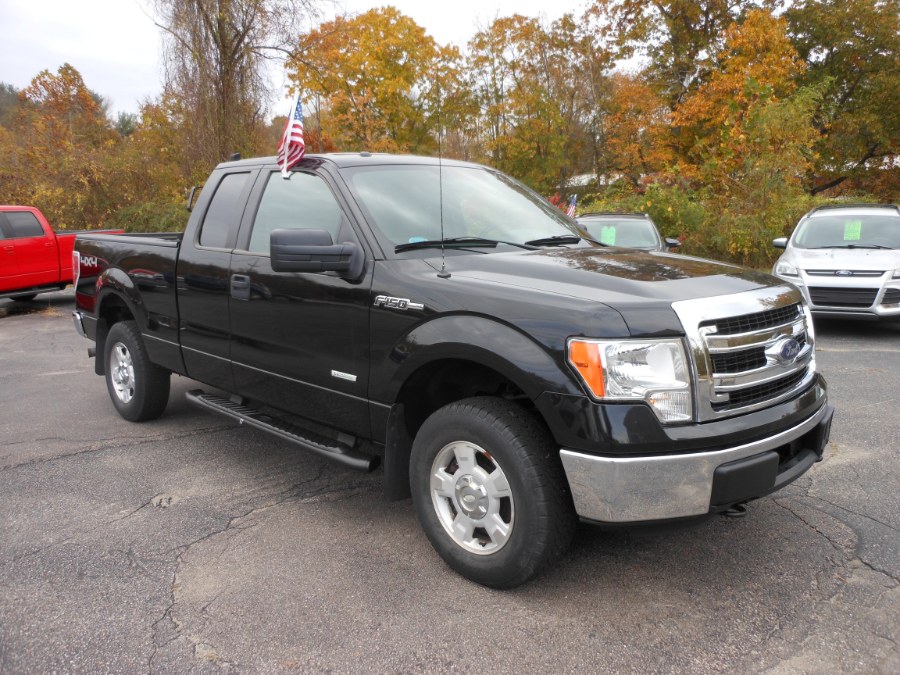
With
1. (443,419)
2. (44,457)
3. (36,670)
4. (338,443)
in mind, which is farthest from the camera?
(44,457)

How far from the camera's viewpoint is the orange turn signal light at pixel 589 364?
266 centimetres

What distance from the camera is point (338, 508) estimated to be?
397 cm

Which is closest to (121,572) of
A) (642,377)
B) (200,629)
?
(200,629)

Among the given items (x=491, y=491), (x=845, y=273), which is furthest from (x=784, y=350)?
(x=845, y=273)

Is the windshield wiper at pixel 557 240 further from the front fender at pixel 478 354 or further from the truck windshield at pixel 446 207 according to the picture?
the front fender at pixel 478 354

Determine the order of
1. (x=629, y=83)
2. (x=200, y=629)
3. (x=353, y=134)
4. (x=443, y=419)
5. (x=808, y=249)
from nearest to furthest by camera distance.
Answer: (x=200, y=629) → (x=443, y=419) → (x=808, y=249) → (x=629, y=83) → (x=353, y=134)

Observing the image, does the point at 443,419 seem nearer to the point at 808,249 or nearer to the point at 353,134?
the point at 808,249

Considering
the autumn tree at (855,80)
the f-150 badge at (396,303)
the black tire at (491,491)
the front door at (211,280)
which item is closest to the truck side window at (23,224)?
the front door at (211,280)

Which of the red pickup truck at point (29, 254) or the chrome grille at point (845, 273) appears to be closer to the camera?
the chrome grille at point (845, 273)

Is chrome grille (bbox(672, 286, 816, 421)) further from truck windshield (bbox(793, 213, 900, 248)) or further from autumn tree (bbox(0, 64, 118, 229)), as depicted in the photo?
autumn tree (bbox(0, 64, 118, 229))

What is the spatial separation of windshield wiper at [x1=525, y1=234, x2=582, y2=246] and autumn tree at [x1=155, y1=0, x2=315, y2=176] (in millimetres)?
16026

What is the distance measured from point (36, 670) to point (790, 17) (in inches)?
1352

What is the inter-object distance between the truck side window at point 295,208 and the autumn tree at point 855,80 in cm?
2767

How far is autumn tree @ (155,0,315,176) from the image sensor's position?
1781cm
